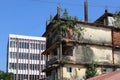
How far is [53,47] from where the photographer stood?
48.0 metres

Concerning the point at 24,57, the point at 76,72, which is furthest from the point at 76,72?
the point at 24,57

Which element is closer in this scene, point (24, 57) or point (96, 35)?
point (96, 35)

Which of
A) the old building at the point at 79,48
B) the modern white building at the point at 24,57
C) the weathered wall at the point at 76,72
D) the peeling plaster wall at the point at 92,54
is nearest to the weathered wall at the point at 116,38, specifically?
the old building at the point at 79,48

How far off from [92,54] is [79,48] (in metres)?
2.14

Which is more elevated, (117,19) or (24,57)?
(117,19)

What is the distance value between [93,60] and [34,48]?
1834 inches

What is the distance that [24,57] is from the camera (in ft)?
294

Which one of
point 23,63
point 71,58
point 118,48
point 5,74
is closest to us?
point 71,58

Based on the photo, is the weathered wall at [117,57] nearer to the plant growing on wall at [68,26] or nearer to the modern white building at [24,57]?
the plant growing on wall at [68,26]

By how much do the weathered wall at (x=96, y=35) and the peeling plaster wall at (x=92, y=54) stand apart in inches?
41.3

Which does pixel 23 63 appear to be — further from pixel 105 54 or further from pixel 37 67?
pixel 105 54

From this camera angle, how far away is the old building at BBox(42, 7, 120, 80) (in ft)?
149

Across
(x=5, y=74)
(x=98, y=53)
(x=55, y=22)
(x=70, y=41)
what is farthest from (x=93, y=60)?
(x=5, y=74)

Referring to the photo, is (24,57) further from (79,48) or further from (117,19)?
(79,48)
